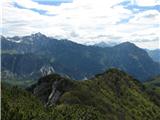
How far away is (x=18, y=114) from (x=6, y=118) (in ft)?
38.2

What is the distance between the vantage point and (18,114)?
199 meters

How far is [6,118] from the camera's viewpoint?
188000mm
